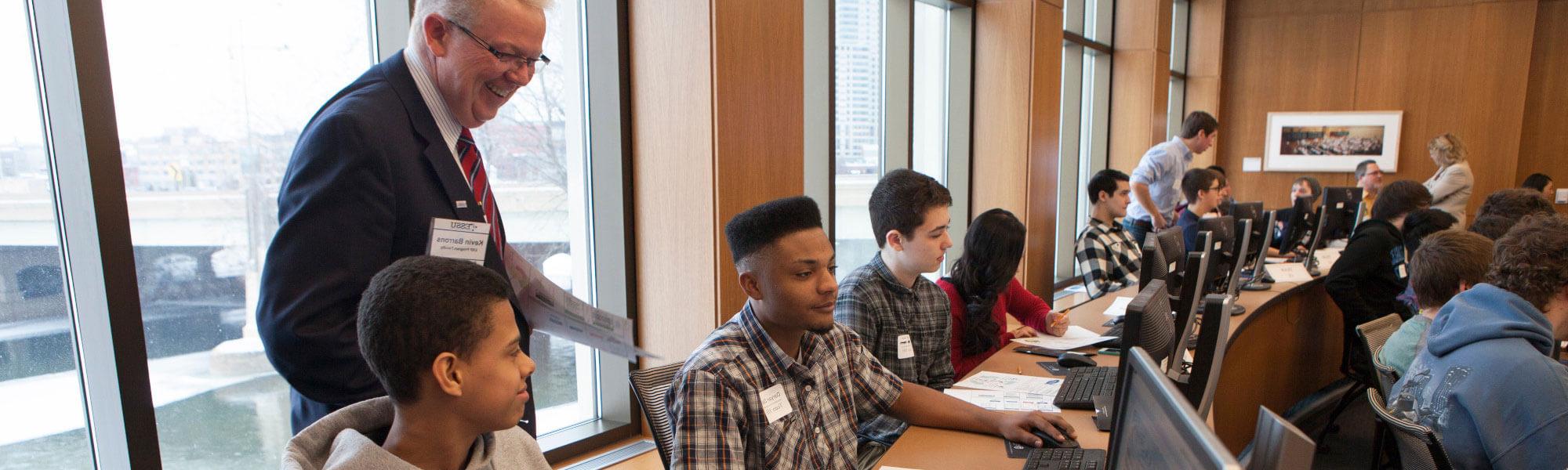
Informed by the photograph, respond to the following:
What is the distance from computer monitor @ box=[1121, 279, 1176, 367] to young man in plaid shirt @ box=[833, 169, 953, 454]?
0.71 m

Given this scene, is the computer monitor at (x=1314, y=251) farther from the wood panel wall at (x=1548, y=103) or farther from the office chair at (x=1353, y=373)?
the wood panel wall at (x=1548, y=103)

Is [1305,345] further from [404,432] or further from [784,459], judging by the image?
[404,432]

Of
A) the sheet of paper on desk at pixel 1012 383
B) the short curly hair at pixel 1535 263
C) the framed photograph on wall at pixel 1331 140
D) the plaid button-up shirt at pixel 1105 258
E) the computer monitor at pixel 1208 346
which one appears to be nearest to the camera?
the computer monitor at pixel 1208 346

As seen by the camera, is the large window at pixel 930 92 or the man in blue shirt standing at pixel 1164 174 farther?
the man in blue shirt standing at pixel 1164 174

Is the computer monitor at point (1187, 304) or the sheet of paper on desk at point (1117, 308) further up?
the computer monitor at point (1187, 304)

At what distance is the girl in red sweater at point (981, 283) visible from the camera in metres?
2.69

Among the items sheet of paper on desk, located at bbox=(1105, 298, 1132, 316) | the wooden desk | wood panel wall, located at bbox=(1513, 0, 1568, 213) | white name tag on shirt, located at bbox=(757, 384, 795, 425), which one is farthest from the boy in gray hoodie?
wood panel wall, located at bbox=(1513, 0, 1568, 213)

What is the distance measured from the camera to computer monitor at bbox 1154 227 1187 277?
123 inches

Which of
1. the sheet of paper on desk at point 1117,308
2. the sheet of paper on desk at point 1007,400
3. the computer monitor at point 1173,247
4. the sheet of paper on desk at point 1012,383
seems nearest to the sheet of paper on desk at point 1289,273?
the sheet of paper on desk at point 1117,308

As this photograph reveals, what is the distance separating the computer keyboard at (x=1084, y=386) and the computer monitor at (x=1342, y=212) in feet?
14.9

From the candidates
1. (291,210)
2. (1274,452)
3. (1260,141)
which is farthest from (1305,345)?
(1260,141)

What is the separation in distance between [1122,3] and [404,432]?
301 inches

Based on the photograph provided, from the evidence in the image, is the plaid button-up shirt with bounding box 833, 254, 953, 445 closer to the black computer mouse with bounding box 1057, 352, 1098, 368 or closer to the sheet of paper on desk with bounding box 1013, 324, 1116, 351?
the black computer mouse with bounding box 1057, 352, 1098, 368

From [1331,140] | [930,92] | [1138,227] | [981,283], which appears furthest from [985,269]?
[1331,140]
